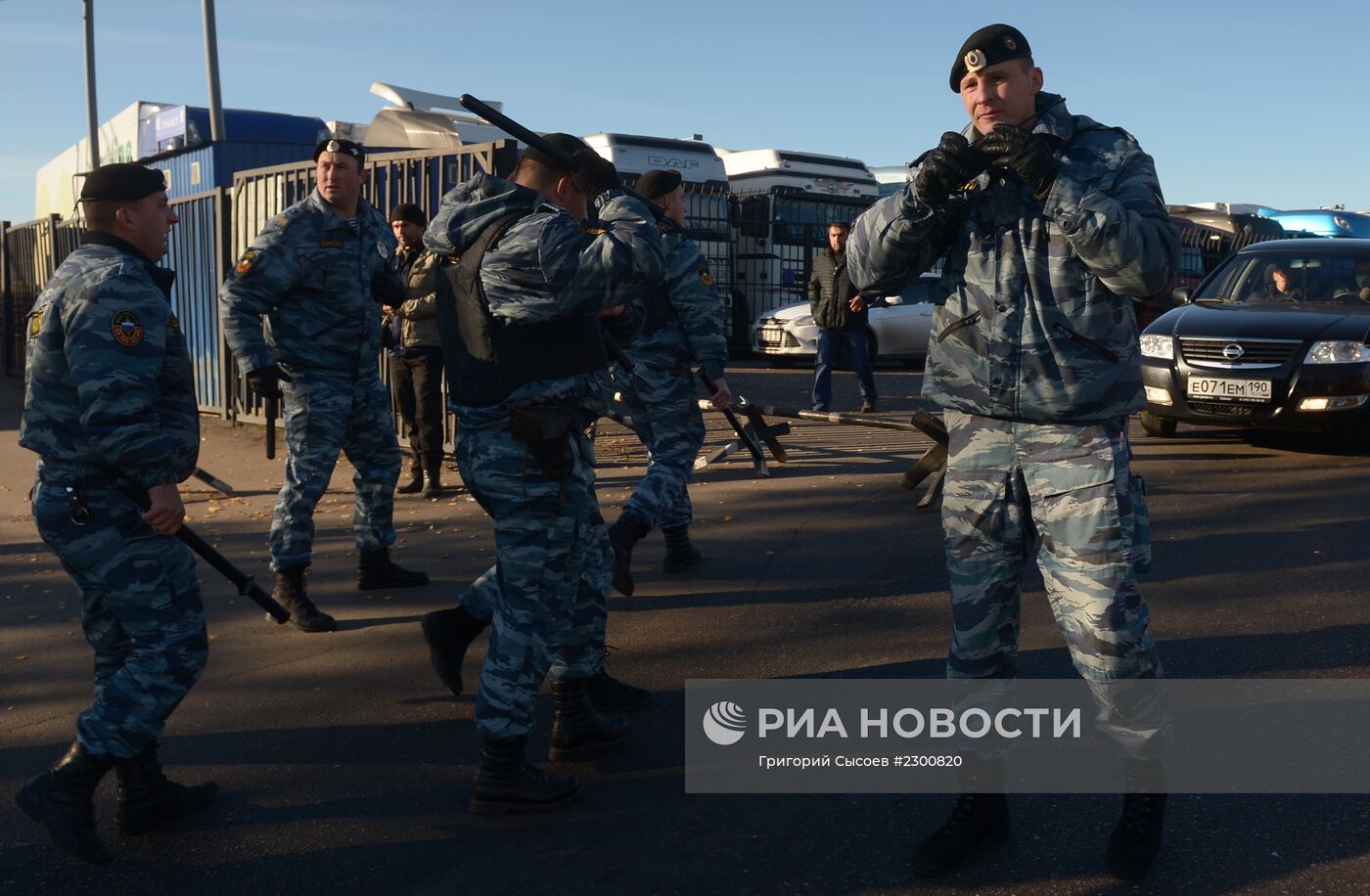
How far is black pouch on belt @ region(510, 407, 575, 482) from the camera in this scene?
3916 millimetres

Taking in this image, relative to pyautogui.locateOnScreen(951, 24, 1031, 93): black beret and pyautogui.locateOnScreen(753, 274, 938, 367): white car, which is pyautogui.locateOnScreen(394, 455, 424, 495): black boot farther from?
pyautogui.locateOnScreen(753, 274, 938, 367): white car

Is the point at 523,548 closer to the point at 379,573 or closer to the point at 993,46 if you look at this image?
the point at 993,46

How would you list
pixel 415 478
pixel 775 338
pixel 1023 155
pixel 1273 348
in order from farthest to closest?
pixel 775 338 → pixel 1273 348 → pixel 415 478 → pixel 1023 155

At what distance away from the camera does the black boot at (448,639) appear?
4711mm

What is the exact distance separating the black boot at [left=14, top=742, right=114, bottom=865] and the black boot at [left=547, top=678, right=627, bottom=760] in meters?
1.39

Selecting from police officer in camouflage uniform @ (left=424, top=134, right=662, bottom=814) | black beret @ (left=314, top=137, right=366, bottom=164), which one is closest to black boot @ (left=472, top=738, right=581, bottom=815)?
police officer in camouflage uniform @ (left=424, top=134, right=662, bottom=814)

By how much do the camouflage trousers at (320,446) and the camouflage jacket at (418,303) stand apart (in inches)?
94.1

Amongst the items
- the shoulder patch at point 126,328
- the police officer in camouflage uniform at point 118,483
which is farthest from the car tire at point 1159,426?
the shoulder patch at point 126,328

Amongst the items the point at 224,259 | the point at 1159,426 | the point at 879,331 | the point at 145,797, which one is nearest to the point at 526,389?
the point at 145,797

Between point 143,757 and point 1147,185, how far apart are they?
10.8 feet

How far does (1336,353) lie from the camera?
996 cm

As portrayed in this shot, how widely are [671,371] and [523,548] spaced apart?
2.61 meters

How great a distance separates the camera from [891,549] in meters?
7.36

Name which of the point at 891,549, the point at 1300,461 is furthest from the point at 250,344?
the point at 1300,461
